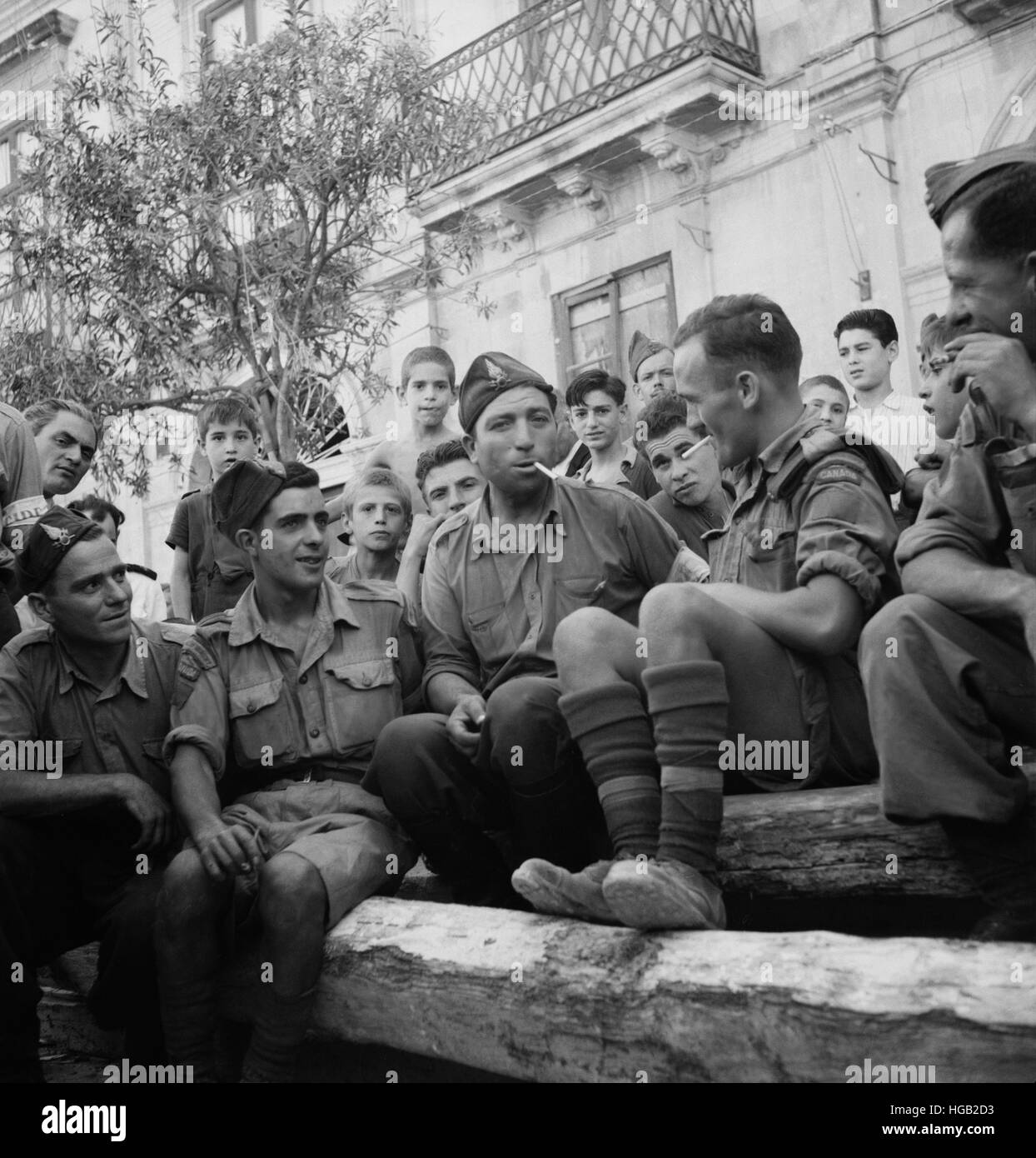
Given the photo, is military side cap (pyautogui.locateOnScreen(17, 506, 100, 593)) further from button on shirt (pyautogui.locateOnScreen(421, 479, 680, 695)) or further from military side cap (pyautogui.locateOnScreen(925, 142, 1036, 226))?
military side cap (pyautogui.locateOnScreen(925, 142, 1036, 226))

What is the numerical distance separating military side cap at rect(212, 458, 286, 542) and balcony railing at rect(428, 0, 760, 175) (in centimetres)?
740

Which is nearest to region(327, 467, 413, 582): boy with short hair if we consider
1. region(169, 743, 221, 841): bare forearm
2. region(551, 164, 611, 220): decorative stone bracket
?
region(169, 743, 221, 841): bare forearm

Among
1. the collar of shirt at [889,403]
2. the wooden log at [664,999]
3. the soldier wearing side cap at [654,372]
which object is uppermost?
the soldier wearing side cap at [654,372]

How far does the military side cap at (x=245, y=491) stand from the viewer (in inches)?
185

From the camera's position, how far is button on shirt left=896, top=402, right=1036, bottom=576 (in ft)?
10.2

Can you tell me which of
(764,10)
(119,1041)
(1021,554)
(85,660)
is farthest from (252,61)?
(1021,554)

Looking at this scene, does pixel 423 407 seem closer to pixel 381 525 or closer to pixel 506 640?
pixel 381 525

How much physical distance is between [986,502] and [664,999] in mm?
1344

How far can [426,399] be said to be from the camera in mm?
7457

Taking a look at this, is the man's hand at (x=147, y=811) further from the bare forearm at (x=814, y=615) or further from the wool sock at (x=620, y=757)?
the bare forearm at (x=814, y=615)

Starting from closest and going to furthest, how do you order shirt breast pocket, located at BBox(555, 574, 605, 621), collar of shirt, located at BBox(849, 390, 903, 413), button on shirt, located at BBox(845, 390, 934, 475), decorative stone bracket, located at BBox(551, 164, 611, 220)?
shirt breast pocket, located at BBox(555, 574, 605, 621), button on shirt, located at BBox(845, 390, 934, 475), collar of shirt, located at BBox(849, 390, 903, 413), decorative stone bracket, located at BBox(551, 164, 611, 220)

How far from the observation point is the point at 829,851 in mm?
3445

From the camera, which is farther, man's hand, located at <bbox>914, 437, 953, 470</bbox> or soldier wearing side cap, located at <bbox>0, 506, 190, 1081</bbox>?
soldier wearing side cap, located at <bbox>0, 506, 190, 1081</bbox>

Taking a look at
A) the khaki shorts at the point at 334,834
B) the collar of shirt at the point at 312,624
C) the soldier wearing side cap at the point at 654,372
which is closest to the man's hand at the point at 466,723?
the khaki shorts at the point at 334,834
